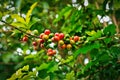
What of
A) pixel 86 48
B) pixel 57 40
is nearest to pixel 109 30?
pixel 86 48

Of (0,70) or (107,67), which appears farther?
(0,70)

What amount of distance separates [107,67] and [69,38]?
10.5 inches

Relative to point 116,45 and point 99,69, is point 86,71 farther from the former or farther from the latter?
point 116,45

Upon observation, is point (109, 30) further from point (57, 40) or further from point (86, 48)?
point (57, 40)

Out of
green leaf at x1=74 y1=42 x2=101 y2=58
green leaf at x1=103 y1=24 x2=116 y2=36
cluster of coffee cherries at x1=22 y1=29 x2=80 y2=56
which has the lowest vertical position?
green leaf at x1=74 y1=42 x2=101 y2=58

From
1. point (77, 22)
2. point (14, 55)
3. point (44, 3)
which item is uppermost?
point (44, 3)

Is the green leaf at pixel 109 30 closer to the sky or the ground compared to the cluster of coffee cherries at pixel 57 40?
closer to the ground

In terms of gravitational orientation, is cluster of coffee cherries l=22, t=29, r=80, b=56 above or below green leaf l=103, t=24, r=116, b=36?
above

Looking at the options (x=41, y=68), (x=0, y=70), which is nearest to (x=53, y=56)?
(x=41, y=68)

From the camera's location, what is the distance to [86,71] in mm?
1641

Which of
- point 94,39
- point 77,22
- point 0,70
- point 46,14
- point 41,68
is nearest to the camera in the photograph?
A: point 94,39

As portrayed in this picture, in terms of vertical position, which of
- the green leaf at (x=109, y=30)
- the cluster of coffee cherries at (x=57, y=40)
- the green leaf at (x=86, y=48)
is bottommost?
the green leaf at (x=86, y=48)

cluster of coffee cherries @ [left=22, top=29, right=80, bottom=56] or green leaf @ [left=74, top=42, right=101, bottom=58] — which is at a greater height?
cluster of coffee cherries @ [left=22, top=29, right=80, bottom=56]

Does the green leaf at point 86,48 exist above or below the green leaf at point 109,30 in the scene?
below
